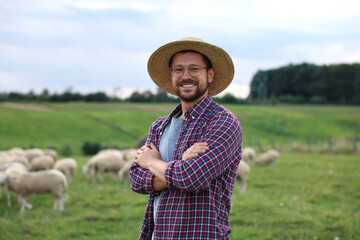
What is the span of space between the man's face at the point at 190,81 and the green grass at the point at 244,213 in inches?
180

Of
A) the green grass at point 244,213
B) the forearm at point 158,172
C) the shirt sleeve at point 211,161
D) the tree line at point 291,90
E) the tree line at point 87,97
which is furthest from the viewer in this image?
the tree line at point 291,90

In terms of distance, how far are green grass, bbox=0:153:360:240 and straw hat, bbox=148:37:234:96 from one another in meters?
4.09

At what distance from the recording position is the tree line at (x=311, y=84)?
263 ft

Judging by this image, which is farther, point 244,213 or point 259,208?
point 259,208

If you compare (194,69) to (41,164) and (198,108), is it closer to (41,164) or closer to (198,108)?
(198,108)

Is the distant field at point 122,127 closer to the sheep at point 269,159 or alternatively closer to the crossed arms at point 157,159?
the sheep at point 269,159

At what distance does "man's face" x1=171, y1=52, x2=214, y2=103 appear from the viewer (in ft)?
9.16

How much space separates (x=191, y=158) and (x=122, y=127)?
39662mm

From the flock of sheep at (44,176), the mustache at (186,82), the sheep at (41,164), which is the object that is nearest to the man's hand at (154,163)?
the mustache at (186,82)

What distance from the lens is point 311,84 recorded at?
8688 centimetres

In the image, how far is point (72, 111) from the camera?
169ft

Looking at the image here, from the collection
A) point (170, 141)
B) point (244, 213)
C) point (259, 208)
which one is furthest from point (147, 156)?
point (259, 208)

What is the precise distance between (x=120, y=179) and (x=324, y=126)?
39913 millimetres

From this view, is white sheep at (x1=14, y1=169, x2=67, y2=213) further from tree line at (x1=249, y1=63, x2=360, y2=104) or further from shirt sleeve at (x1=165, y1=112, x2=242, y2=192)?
tree line at (x1=249, y1=63, x2=360, y2=104)
